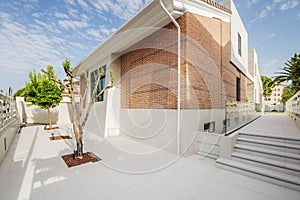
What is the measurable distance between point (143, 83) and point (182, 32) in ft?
7.91

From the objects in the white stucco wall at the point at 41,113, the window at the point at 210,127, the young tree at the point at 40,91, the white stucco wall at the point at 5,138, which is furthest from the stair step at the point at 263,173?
the white stucco wall at the point at 41,113

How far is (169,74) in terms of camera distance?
193 inches

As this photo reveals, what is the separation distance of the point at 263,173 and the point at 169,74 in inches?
136

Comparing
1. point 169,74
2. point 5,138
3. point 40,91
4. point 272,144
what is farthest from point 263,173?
point 40,91

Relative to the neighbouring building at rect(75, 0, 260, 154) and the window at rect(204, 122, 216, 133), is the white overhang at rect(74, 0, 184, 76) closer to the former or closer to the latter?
the neighbouring building at rect(75, 0, 260, 154)

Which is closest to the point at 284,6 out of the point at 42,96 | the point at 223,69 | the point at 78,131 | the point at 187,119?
the point at 223,69

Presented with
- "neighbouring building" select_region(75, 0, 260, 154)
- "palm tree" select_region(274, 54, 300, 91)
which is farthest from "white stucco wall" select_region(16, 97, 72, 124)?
"palm tree" select_region(274, 54, 300, 91)

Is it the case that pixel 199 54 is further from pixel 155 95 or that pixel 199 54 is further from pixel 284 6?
pixel 284 6

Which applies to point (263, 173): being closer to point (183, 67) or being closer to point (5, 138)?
point (183, 67)

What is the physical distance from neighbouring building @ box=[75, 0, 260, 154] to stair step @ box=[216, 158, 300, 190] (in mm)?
→ 1183

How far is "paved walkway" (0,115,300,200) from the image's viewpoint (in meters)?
2.48

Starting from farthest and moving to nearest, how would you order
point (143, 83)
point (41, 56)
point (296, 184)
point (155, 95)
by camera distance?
point (41, 56)
point (143, 83)
point (155, 95)
point (296, 184)

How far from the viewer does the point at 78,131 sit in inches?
169

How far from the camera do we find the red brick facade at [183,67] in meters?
4.59
